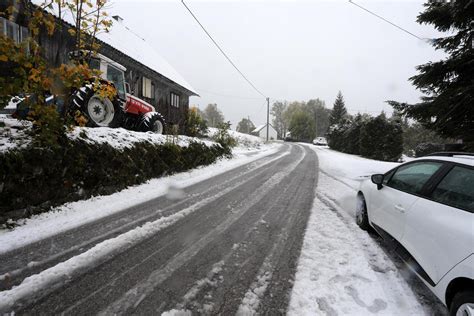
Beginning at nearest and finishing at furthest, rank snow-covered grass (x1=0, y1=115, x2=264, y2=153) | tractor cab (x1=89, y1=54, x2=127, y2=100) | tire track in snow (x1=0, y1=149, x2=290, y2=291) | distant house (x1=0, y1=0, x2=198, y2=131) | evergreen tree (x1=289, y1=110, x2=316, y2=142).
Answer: tire track in snow (x1=0, y1=149, x2=290, y2=291) < snow-covered grass (x1=0, y1=115, x2=264, y2=153) < tractor cab (x1=89, y1=54, x2=127, y2=100) < distant house (x1=0, y1=0, x2=198, y2=131) < evergreen tree (x1=289, y1=110, x2=316, y2=142)

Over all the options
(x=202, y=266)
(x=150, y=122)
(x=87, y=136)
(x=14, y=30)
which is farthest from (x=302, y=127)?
(x=202, y=266)

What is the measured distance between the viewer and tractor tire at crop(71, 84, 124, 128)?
660 centimetres

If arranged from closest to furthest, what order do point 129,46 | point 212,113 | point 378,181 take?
point 378,181 → point 129,46 → point 212,113

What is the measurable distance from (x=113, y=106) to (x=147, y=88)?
30.4 ft

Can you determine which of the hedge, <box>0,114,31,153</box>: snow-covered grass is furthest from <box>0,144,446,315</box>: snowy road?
<box>0,114,31,153</box>: snow-covered grass

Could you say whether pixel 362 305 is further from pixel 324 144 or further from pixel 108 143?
pixel 324 144

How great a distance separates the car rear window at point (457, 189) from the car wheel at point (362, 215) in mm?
1779

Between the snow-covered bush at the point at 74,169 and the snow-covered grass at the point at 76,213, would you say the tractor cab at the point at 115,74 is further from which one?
the snow-covered grass at the point at 76,213

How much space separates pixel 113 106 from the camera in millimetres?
7598

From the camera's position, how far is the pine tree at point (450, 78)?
23.4ft

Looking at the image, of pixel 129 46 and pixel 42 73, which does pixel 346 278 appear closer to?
pixel 42 73

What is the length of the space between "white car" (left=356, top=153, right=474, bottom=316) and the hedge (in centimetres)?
529

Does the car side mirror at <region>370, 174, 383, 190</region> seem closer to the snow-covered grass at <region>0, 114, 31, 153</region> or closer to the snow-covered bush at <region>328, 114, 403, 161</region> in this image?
the snow-covered grass at <region>0, 114, 31, 153</region>

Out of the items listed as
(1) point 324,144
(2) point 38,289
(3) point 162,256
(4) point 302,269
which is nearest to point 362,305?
(4) point 302,269
